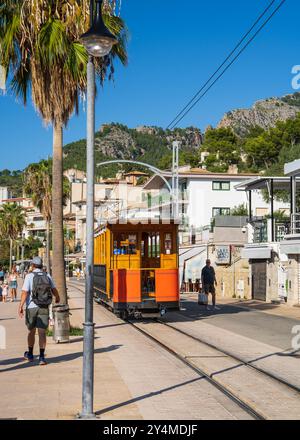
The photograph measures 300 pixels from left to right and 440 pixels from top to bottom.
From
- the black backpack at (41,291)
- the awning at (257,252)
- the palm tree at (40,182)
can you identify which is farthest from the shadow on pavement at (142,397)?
the palm tree at (40,182)

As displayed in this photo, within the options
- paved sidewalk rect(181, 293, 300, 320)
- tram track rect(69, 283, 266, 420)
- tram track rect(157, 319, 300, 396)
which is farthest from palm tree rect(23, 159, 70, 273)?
tram track rect(69, 283, 266, 420)

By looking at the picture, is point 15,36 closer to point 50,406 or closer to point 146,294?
point 146,294

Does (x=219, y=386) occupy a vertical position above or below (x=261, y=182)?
below

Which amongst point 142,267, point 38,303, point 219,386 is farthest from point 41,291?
point 142,267

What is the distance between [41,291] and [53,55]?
6707 mm

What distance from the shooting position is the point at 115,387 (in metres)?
10.4

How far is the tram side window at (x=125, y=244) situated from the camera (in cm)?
2233

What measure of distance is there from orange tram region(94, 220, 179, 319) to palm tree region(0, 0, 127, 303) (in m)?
3.77

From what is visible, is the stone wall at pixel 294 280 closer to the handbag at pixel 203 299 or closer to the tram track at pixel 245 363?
the handbag at pixel 203 299

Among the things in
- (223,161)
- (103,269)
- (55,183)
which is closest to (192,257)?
(103,269)

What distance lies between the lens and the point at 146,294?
2180cm

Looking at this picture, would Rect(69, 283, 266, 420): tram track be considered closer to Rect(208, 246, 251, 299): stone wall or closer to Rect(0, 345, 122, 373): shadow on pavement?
Rect(0, 345, 122, 373): shadow on pavement

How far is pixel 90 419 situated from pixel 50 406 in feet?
3.27

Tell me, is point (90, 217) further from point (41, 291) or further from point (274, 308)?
point (274, 308)
